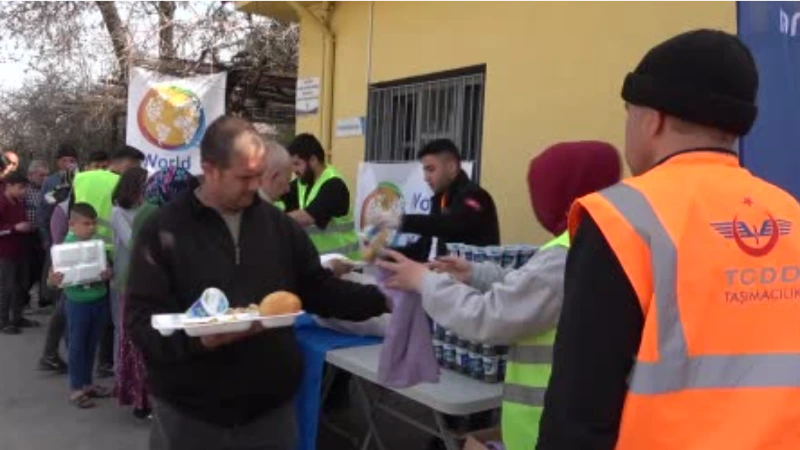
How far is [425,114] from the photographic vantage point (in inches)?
269

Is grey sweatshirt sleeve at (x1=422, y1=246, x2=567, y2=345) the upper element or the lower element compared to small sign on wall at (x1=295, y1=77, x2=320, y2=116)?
lower

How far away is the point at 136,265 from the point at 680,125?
67.3 inches

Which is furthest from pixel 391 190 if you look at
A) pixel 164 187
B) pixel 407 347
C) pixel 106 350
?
pixel 407 347

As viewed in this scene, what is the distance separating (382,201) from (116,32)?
774 centimetres

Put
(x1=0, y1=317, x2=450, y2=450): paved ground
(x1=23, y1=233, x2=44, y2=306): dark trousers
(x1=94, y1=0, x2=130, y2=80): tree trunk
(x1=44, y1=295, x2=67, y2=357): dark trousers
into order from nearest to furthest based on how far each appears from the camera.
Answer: (x1=0, y1=317, x2=450, y2=450): paved ground
(x1=44, y1=295, x2=67, y2=357): dark trousers
(x1=23, y1=233, x2=44, y2=306): dark trousers
(x1=94, y1=0, x2=130, y2=80): tree trunk

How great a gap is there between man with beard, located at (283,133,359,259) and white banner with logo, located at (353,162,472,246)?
1.75 ft

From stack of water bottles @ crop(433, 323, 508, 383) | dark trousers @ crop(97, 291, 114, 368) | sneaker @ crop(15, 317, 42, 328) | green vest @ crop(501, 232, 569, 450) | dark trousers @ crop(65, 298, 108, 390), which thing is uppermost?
green vest @ crop(501, 232, 569, 450)

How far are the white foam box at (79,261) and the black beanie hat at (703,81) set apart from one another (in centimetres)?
487

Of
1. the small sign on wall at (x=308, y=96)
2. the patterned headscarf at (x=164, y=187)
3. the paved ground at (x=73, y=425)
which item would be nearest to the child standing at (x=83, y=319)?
the paved ground at (x=73, y=425)

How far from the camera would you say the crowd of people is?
48.6 inches

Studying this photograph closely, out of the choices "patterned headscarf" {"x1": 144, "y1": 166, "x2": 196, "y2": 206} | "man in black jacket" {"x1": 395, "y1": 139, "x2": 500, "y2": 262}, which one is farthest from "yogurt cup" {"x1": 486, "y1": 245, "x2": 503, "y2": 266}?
"patterned headscarf" {"x1": 144, "y1": 166, "x2": 196, "y2": 206}

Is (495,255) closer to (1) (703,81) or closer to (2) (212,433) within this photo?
(2) (212,433)

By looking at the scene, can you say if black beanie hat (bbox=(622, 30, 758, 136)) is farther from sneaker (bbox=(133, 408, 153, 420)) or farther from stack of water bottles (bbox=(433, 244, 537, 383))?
sneaker (bbox=(133, 408, 153, 420))

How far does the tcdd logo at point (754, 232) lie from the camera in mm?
1278
